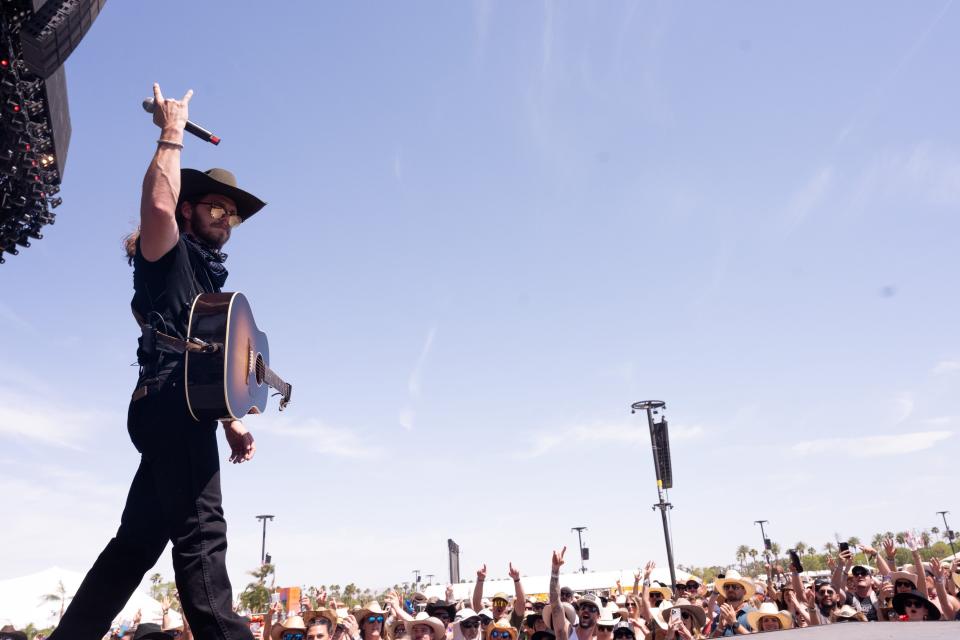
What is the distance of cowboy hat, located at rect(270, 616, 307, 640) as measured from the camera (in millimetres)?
7764

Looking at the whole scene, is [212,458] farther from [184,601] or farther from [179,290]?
[179,290]

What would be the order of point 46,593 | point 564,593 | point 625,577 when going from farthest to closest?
point 46,593 → point 625,577 → point 564,593

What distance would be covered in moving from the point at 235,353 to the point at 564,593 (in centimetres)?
847

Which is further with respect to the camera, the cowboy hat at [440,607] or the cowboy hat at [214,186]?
the cowboy hat at [440,607]

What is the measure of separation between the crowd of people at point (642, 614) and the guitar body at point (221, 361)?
4.38 m

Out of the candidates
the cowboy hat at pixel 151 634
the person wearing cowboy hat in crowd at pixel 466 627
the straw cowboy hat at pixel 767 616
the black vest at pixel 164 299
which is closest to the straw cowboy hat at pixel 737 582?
the straw cowboy hat at pixel 767 616

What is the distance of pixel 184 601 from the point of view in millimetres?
1971

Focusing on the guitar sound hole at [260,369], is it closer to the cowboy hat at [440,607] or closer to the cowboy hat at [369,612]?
the cowboy hat at [369,612]

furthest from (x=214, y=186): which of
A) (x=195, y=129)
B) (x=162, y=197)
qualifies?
(x=162, y=197)

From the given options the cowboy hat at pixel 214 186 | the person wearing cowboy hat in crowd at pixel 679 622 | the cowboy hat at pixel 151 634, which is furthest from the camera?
the person wearing cowboy hat in crowd at pixel 679 622

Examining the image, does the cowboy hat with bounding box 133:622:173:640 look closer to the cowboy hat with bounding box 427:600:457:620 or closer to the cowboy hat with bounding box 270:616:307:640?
the cowboy hat with bounding box 270:616:307:640

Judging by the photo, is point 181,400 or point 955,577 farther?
point 955,577

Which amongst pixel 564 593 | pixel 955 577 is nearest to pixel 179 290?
pixel 564 593

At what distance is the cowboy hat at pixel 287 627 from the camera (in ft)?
25.5
